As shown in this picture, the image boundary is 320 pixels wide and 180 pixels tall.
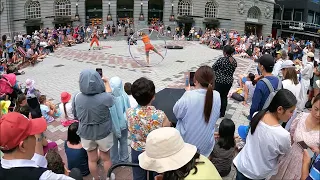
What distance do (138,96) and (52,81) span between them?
10.5 meters

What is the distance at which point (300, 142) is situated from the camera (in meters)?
3.18

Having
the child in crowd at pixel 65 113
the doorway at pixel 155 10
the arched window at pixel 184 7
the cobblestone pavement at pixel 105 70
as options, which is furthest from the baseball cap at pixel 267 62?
the arched window at pixel 184 7

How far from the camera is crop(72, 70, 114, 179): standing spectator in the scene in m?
4.16

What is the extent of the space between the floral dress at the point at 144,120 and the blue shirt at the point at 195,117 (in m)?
0.32

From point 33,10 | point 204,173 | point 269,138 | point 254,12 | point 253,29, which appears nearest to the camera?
point 204,173

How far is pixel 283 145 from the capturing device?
3057mm

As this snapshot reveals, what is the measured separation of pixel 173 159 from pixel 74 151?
3.05 metres

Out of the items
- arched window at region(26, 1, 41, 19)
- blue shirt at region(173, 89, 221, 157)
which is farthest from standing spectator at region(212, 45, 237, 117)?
arched window at region(26, 1, 41, 19)

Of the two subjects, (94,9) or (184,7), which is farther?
(184,7)

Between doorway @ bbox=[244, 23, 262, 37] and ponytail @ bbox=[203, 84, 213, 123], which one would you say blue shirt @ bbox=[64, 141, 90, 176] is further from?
doorway @ bbox=[244, 23, 262, 37]

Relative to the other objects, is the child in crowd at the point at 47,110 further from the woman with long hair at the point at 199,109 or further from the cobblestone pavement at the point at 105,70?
the woman with long hair at the point at 199,109

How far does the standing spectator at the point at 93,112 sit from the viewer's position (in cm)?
416

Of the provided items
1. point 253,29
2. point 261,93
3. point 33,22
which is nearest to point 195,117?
point 261,93

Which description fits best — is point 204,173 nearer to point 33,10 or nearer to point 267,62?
point 267,62
